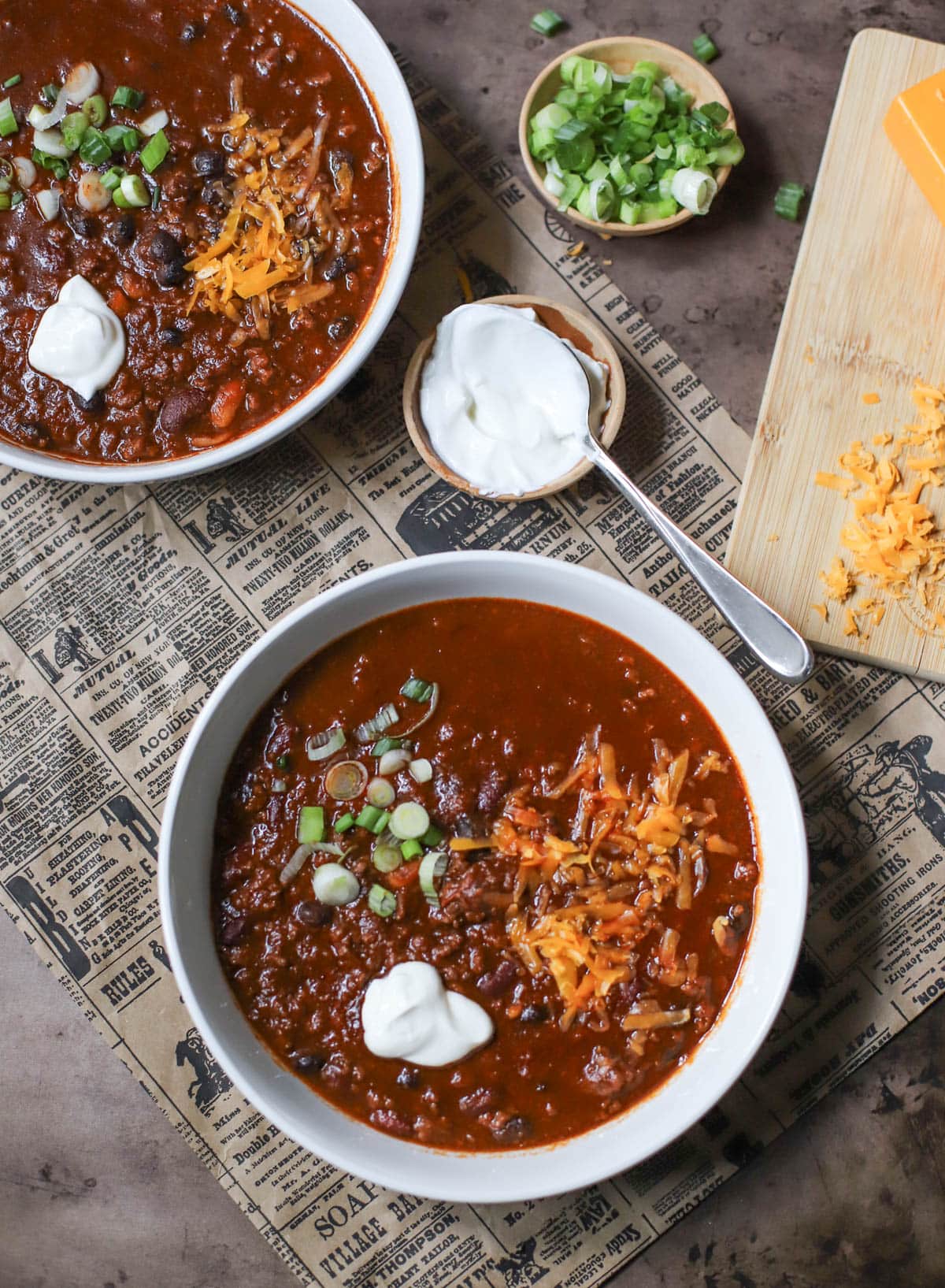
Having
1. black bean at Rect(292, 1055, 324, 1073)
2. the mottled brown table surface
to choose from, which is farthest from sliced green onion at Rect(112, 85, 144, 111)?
black bean at Rect(292, 1055, 324, 1073)

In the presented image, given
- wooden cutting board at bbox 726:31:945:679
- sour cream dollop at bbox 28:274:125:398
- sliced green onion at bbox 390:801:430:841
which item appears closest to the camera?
sliced green onion at bbox 390:801:430:841

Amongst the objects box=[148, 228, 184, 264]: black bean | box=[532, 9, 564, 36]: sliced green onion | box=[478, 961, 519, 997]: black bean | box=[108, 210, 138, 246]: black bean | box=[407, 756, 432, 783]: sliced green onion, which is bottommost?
box=[478, 961, 519, 997]: black bean

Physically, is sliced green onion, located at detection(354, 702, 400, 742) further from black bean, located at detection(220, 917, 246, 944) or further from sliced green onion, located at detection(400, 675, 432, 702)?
black bean, located at detection(220, 917, 246, 944)

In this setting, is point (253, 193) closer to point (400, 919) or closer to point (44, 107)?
point (44, 107)

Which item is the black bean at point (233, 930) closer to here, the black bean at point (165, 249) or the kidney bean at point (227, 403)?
the kidney bean at point (227, 403)

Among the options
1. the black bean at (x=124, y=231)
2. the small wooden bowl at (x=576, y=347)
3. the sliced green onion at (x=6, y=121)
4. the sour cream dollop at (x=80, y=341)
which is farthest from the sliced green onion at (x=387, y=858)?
the sliced green onion at (x=6, y=121)

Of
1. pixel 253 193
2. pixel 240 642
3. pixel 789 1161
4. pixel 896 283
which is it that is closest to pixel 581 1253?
pixel 789 1161
